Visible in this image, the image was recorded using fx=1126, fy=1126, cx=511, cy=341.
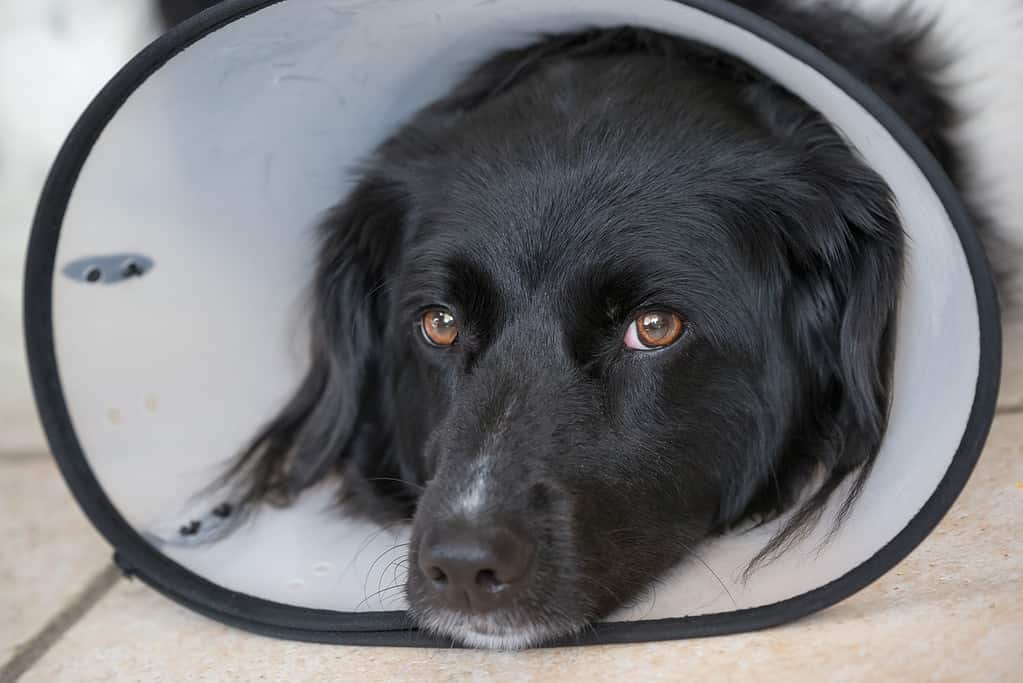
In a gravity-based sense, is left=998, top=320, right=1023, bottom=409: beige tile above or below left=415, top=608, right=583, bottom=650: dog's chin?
above

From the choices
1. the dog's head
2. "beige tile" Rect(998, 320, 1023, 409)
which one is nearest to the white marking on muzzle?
the dog's head

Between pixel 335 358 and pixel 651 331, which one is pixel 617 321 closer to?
pixel 651 331

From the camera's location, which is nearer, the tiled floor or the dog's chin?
the tiled floor

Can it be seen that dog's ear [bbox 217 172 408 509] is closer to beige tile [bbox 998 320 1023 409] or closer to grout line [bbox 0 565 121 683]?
grout line [bbox 0 565 121 683]

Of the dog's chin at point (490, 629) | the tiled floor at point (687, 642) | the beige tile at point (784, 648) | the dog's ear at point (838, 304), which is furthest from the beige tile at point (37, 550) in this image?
the dog's ear at point (838, 304)

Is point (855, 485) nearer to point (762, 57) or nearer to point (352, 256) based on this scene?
point (762, 57)

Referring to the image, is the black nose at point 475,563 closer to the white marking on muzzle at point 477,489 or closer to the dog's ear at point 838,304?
the white marking on muzzle at point 477,489

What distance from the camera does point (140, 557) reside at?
2.03m

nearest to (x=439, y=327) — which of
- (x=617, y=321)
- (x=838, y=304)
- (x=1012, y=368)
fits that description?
(x=617, y=321)

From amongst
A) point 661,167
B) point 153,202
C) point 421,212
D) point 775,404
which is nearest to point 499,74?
point 421,212

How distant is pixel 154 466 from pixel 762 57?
1440mm

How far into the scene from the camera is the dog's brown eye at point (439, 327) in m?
2.11

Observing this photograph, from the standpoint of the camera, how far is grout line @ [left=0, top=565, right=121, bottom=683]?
1917 millimetres

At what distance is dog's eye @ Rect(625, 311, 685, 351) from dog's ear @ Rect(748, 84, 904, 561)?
292 millimetres
